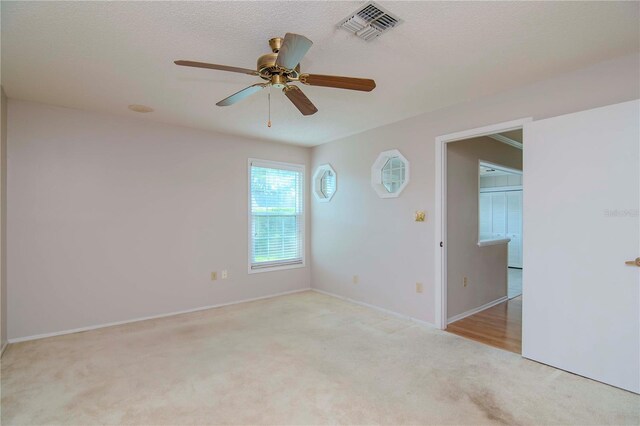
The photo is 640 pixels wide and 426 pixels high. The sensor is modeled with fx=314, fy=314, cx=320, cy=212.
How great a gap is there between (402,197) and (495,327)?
72.3 inches

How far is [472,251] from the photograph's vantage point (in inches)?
163

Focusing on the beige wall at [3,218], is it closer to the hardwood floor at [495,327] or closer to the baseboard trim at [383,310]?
the baseboard trim at [383,310]

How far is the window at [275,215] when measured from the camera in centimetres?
489

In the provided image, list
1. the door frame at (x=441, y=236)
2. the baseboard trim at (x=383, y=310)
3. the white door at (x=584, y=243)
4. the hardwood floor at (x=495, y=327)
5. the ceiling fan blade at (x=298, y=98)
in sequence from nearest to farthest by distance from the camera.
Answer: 1. the ceiling fan blade at (x=298, y=98)
2. the white door at (x=584, y=243)
3. the hardwood floor at (x=495, y=327)
4. the door frame at (x=441, y=236)
5. the baseboard trim at (x=383, y=310)

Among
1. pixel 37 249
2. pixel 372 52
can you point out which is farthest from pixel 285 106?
pixel 37 249

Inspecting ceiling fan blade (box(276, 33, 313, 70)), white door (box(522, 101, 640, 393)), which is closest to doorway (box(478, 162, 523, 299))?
white door (box(522, 101, 640, 393))

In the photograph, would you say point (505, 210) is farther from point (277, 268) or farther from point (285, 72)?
point (285, 72)

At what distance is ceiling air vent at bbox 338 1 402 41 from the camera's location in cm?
183

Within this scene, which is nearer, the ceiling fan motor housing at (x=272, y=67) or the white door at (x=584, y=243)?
the ceiling fan motor housing at (x=272, y=67)

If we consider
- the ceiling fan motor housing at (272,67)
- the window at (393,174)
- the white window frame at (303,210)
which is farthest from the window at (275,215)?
the ceiling fan motor housing at (272,67)

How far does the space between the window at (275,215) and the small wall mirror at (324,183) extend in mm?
263

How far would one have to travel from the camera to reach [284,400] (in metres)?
2.17

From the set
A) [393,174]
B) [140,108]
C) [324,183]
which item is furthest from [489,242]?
[140,108]

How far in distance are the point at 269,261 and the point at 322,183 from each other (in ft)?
5.21
